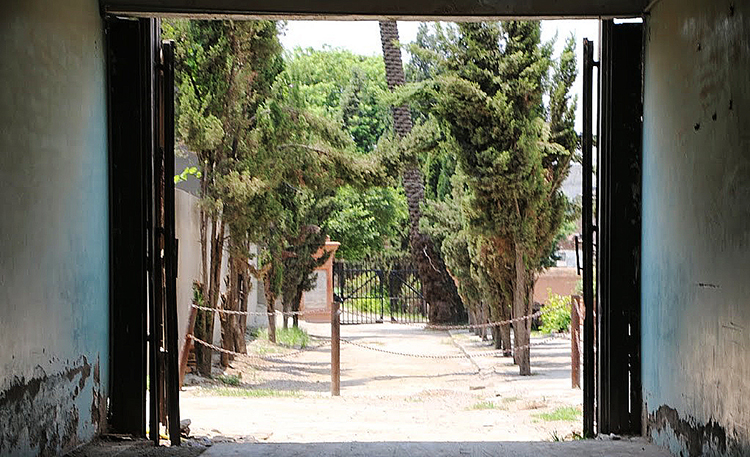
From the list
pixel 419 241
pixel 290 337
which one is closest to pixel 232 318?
pixel 290 337

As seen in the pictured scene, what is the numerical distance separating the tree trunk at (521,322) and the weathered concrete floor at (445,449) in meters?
7.98

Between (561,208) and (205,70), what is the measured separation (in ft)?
18.8

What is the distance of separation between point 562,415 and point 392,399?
334 cm

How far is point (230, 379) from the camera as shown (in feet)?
47.1

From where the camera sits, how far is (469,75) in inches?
589

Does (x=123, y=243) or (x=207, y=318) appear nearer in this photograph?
(x=123, y=243)

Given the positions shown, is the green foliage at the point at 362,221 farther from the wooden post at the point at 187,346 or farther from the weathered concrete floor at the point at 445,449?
the weathered concrete floor at the point at 445,449

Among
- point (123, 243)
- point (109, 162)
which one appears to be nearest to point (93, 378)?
point (123, 243)

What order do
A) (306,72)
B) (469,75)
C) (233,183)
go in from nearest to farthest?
(233,183) → (469,75) → (306,72)

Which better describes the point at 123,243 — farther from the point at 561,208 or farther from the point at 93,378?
the point at 561,208

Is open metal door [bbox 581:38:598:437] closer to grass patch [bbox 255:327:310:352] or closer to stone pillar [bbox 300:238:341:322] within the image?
grass patch [bbox 255:327:310:352]

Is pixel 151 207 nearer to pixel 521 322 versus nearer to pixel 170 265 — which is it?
pixel 170 265

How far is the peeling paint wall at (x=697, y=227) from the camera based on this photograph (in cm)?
472

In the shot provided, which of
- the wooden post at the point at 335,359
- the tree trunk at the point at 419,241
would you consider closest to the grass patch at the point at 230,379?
the wooden post at the point at 335,359
